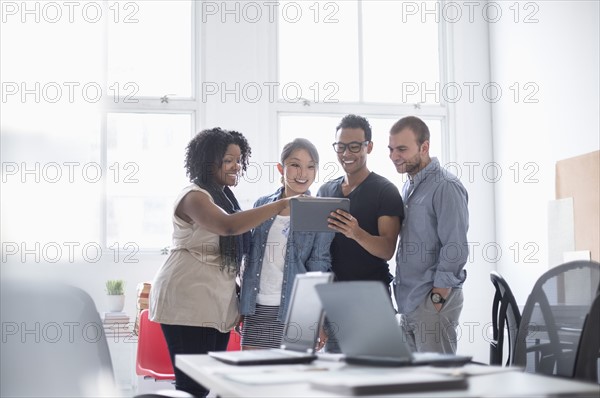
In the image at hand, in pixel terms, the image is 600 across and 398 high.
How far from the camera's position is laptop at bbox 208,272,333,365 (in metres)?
2.04

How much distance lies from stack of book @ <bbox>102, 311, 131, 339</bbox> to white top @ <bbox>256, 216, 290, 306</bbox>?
2.38 metres

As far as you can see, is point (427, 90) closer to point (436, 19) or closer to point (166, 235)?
point (436, 19)

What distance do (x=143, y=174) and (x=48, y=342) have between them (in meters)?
4.09

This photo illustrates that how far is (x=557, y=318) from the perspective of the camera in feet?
7.90

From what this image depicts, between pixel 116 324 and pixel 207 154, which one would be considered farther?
pixel 116 324

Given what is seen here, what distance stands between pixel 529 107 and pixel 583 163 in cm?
91

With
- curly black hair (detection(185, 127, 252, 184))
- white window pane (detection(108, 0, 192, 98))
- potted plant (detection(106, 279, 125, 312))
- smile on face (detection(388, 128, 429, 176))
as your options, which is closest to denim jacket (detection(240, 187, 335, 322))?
curly black hair (detection(185, 127, 252, 184))

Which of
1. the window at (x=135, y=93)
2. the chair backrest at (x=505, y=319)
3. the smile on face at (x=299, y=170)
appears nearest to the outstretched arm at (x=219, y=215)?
the smile on face at (x=299, y=170)

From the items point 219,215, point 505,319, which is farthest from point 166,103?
point 505,319

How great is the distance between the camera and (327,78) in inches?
248

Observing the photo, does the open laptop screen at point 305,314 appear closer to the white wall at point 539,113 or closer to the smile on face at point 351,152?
the smile on face at point 351,152

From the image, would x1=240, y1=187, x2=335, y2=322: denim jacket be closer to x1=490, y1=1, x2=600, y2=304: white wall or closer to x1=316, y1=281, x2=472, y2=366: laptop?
x1=316, y1=281, x2=472, y2=366: laptop

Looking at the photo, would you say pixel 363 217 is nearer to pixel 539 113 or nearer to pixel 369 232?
pixel 369 232

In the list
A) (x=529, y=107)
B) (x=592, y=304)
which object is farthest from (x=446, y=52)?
(x=592, y=304)
